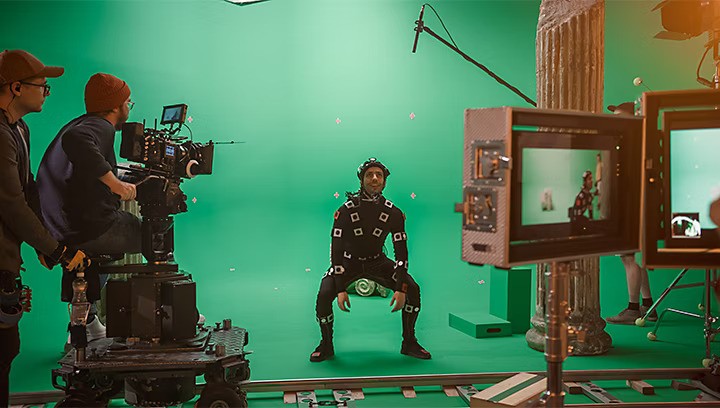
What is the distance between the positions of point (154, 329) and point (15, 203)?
97cm

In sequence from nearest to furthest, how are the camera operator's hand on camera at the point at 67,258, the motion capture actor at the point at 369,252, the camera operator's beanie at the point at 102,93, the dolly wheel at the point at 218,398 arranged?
the camera operator's hand on camera at the point at 67,258, the dolly wheel at the point at 218,398, the camera operator's beanie at the point at 102,93, the motion capture actor at the point at 369,252

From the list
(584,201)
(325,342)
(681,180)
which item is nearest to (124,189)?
(325,342)

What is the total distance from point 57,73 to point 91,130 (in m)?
0.31

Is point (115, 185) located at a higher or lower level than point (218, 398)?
higher

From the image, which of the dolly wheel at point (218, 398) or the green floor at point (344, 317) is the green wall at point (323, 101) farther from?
the dolly wheel at point (218, 398)

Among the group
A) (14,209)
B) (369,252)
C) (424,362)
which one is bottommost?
(424,362)

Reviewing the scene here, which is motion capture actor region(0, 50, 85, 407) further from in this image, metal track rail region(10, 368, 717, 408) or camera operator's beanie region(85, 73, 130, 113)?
metal track rail region(10, 368, 717, 408)

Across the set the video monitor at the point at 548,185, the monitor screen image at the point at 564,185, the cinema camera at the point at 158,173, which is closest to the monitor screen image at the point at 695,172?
the video monitor at the point at 548,185

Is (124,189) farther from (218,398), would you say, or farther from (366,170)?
(366,170)

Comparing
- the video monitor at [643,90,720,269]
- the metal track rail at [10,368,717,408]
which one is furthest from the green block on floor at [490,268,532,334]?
the video monitor at [643,90,720,269]

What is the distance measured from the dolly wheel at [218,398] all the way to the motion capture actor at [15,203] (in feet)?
2.82

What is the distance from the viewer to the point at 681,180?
2.90 metres

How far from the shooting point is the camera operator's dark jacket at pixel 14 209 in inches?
120

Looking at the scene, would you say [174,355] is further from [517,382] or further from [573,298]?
[573,298]
